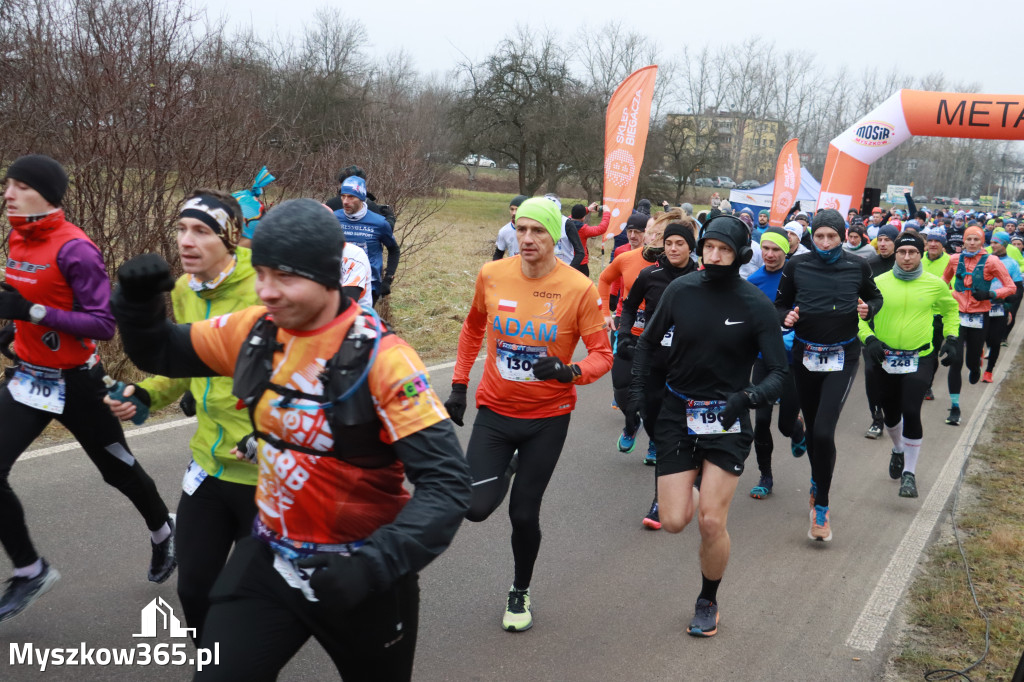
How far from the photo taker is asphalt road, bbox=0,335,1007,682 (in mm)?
4156

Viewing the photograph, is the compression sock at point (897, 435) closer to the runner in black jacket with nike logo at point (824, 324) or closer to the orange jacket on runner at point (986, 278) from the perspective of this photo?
the runner in black jacket with nike logo at point (824, 324)

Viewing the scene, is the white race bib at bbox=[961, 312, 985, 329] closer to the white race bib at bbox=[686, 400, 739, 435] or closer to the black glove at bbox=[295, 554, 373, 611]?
the white race bib at bbox=[686, 400, 739, 435]

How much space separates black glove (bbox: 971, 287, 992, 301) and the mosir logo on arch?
22.7 ft

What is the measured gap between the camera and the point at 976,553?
5840mm

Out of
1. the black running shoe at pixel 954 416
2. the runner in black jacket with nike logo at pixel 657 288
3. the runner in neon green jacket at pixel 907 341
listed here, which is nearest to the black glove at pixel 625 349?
the runner in black jacket with nike logo at pixel 657 288

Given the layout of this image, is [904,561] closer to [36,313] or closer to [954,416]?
[954,416]

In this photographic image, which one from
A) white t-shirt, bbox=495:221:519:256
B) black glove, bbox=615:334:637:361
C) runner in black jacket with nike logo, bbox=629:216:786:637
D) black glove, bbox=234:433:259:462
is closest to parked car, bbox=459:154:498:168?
white t-shirt, bbox=495:221:519:256

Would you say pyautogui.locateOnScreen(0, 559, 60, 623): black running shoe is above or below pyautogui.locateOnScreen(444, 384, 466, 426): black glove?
below

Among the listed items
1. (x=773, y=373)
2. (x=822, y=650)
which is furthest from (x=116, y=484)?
(x=822, y=650)

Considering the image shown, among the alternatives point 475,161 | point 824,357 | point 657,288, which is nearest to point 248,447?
A: point 657,288

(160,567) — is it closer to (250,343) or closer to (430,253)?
(250,343)

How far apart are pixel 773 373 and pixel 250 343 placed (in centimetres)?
294

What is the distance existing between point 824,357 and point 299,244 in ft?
16.1

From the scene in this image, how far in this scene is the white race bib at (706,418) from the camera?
4.47 metres
